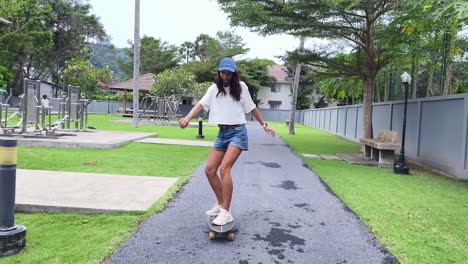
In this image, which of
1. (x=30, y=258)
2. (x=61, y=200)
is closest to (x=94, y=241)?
(x=30, y=258)

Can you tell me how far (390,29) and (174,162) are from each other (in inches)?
261

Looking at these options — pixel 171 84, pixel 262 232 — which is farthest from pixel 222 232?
pixel 171 84

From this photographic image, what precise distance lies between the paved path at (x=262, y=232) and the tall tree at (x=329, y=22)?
22.7 ft

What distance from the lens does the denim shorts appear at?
438cm

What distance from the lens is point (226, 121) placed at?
4375 mm

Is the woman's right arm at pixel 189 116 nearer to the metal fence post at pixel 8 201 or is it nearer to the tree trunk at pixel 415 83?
the metal fence post at pixel 8 201

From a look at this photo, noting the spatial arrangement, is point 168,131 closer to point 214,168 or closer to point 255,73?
point 214,168

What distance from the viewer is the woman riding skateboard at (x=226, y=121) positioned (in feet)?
14.2

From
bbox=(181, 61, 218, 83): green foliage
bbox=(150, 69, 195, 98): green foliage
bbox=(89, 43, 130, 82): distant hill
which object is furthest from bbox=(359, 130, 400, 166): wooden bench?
bbox=(89, 43, 130, 82): distant hill

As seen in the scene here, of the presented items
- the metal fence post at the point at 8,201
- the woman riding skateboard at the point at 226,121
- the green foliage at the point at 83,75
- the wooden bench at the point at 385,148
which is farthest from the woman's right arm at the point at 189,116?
the green foliage at the point at 83,75

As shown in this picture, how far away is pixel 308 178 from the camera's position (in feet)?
26.7

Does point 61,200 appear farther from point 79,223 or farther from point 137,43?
point 137,43

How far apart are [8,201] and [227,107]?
2184 mm

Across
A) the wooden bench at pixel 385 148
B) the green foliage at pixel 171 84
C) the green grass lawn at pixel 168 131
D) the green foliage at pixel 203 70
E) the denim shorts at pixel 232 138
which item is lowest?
the green grass lawn at pixel 168 131
